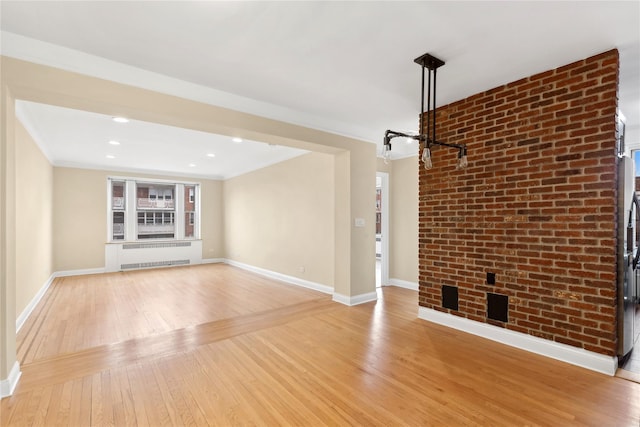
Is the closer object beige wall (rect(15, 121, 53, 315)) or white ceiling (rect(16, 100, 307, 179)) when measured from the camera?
beige wall (rect(15, 121, 53, 315))

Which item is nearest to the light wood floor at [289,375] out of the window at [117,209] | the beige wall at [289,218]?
the beige wall at [289,218]

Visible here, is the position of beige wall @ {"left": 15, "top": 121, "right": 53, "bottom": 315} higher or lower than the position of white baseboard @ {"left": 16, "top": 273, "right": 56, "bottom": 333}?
higher

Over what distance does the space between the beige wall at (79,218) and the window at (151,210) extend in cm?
28

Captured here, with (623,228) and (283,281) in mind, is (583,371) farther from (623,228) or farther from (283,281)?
(283,281)

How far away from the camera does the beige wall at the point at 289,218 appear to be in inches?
211

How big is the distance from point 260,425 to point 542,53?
11.5 ft

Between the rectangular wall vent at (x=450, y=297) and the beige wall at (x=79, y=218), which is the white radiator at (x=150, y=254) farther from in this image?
the rectangular wall vent at (x=450, y=297)

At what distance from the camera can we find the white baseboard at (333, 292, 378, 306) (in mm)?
4469

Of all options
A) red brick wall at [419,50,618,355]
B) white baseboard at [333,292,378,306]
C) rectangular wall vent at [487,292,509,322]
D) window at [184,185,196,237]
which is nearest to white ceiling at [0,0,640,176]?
red brick wall at [419,50,618,355]

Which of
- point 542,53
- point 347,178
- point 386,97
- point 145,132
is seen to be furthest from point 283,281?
point 542,53

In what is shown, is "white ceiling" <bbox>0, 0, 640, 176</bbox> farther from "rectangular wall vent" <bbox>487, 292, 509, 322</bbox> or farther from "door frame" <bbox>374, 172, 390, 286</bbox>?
"door frame" <bbox>374, 172, 390, 286</bbox>

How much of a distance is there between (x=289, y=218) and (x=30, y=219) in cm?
404

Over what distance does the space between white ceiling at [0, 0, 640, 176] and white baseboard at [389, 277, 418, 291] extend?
337 centimetres

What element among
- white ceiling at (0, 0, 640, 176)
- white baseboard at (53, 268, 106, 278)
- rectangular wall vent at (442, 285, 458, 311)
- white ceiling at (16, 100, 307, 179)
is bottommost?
white baseboard at (53, 268, 106, 278)
